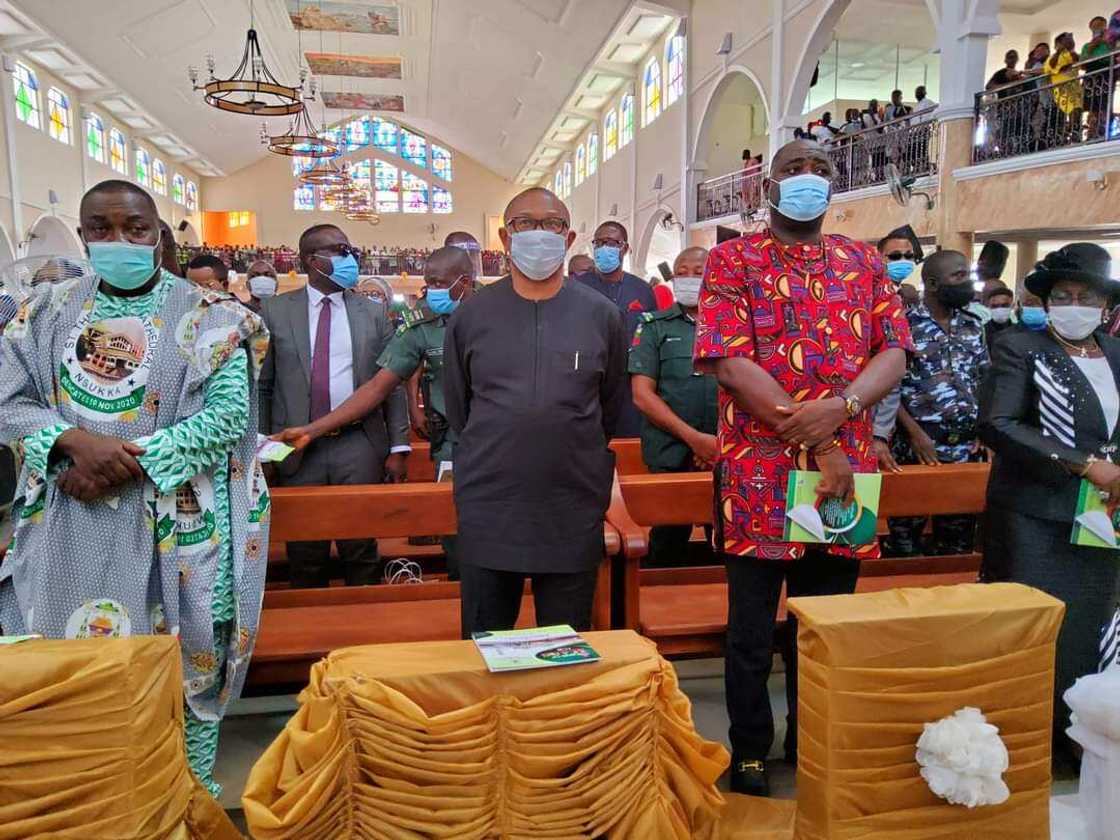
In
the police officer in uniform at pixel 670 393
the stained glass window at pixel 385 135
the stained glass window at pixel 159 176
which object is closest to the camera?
the police officer in uniform at pixel 670 393

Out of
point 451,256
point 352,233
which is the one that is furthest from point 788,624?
point 352,233

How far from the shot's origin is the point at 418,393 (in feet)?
13.2

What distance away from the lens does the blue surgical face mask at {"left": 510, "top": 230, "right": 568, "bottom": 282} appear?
196cm

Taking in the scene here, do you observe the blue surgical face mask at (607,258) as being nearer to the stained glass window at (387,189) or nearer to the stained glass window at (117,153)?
the stained glass window at (117,153)

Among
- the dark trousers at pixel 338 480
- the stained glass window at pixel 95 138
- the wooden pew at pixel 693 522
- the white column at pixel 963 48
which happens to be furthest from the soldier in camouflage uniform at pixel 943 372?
the stained glass window at pixel 95 138

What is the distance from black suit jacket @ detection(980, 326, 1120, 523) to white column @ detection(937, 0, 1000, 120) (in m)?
7.39

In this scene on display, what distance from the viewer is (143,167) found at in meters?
21.8

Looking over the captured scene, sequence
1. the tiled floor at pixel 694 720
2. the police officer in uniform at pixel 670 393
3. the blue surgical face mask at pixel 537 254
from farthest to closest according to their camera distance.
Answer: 1. the police officer in uniform at pixel 670 393
2. the tiled floor at pixel 694 720
3. the blue surgical face mask at pixel 537 254

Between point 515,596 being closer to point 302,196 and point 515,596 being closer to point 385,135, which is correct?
point 302,196

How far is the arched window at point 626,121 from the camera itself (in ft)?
59.8

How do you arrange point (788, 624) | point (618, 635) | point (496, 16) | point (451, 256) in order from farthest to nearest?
1. point (496, 16)
2. point (451, 256)
3. point (788, 624)
4. point (618, 635)

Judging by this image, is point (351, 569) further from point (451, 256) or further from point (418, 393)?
point (451, 256)

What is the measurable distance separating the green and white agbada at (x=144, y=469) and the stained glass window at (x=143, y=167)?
876 inches

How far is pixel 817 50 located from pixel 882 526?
8.65 metres
